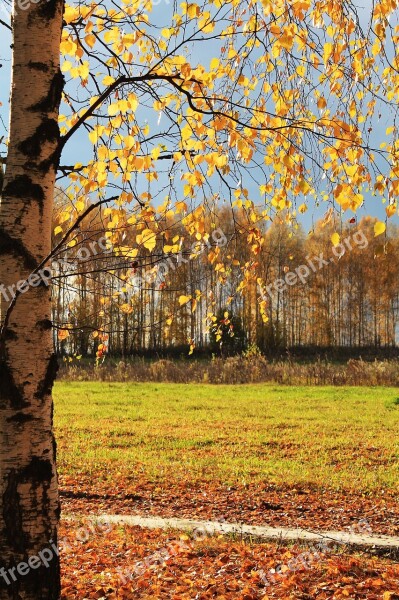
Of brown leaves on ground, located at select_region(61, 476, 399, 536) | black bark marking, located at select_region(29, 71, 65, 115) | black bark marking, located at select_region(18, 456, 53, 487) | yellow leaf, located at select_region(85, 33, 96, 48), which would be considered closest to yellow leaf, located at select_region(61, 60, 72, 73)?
yellow leaf, located at select_region(85, 33, 96, 48)

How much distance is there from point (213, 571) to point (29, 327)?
2.28 metres

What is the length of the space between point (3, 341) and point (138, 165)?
1868 mm

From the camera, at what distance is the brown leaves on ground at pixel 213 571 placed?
11.7ft

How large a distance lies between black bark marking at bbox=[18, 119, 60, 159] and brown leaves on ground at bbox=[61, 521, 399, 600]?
2.52 meters

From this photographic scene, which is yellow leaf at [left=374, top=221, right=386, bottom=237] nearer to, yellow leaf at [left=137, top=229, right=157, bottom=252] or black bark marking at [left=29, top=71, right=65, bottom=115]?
yellow leaf at [left=137, top=229, right=157, bottom=252]

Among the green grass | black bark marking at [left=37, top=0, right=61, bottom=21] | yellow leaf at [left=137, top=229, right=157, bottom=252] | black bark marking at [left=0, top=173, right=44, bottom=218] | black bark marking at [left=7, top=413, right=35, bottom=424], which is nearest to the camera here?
black bark marking at [left=7, top=413, right=35, bottom=424]

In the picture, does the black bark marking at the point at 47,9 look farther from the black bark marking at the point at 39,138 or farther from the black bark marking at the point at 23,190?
the black bark marking at the point at 23,190

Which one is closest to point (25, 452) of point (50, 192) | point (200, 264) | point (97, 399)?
point (50, 192)

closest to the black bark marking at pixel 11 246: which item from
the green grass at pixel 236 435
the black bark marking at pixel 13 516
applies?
the black bark marking at pixel 13 516

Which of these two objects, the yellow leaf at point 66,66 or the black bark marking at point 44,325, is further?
the yellow leaf at point 66,66

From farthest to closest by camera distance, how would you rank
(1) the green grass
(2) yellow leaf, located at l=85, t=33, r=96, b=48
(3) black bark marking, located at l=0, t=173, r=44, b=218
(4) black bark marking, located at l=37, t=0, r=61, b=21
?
(1) the green grass < (2) yellow leaf, located at l=85, t=33, r=96, b=48 < (4) black bark marking, located at l=37, t=0, r=61, b=21 < (3) black bark marking, located at l=0, t=173, r=44, b=218

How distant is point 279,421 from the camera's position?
10773 millimetres

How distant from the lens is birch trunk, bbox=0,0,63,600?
260cm

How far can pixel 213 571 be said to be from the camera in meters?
3.95
